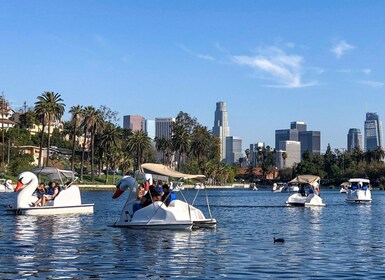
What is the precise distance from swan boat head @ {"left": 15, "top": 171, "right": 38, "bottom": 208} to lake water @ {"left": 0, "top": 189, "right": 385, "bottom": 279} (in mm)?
6002

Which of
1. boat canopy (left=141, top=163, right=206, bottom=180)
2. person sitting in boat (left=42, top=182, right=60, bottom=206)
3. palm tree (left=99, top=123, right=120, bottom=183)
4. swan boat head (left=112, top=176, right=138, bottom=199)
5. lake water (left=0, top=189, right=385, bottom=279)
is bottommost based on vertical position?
lake water (left=0, top=189, right=385, bottom=279)

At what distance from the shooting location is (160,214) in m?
32.3

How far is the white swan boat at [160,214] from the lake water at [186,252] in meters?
0.65

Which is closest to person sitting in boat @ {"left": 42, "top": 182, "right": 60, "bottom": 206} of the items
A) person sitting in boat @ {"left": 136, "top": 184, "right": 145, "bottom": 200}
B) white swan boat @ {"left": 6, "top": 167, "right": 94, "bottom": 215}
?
white swan boat @ {"left": 6, "top": 167, "right": 94, "bottom": 215}

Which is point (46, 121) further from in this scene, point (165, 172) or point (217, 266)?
point (217, 266)

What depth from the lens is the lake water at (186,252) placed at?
19.6m

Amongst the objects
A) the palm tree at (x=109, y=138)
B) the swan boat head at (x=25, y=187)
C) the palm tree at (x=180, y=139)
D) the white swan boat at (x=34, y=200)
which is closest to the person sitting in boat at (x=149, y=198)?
the white swan boat at (x=34, y=200)

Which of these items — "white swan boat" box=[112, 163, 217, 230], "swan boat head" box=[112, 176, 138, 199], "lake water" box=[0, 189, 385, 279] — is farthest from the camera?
"swan boat head" box=[112, 176, 138, 199]

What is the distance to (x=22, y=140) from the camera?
164 metres

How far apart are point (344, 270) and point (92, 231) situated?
14932 millimetres

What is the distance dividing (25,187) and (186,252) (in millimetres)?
21046

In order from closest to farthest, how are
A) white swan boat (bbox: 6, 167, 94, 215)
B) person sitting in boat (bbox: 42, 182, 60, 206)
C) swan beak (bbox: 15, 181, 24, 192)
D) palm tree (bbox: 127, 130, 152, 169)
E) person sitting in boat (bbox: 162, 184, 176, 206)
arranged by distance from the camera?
person sitting in boat (bbox: 162, 184, 176, 206) < white swan boat (bbox: 6, 167, 94, 215) < swan beak (bbox: 15, 181, 24, 192) < person sitting in boat (bbox: 42, 182, 60, 206) < palm tree (bbox: 127, 130, 152, 169)

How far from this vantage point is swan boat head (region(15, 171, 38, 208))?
42.6 metres

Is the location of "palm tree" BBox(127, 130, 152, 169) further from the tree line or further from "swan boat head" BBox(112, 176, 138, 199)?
"swan boat head" BBox(112, 176, 138, 199)
